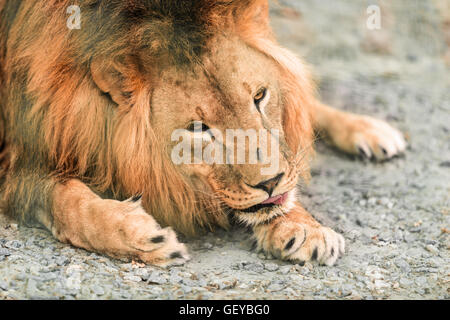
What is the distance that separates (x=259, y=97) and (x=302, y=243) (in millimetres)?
675

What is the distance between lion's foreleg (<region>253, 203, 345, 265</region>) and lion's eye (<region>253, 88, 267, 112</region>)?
563mm

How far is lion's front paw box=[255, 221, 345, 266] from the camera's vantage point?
2760 millimetres

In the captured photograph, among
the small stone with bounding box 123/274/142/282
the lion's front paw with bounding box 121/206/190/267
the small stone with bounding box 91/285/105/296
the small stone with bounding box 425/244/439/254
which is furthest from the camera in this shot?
the small stone with bounding box 425/244/439/254

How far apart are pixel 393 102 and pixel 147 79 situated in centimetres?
261

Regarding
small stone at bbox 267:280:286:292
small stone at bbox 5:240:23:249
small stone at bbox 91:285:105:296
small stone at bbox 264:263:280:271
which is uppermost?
small stone at bbox 5:240:23:249

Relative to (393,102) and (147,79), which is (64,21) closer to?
(147,79)

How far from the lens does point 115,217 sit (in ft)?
8.73

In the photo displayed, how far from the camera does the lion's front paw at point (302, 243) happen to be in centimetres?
276

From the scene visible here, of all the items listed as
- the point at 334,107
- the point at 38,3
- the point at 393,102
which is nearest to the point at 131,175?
the point at 38,3

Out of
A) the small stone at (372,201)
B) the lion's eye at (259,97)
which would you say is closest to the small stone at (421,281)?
the small stone at (372,201)

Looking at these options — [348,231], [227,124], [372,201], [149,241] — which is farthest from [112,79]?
[372,201]

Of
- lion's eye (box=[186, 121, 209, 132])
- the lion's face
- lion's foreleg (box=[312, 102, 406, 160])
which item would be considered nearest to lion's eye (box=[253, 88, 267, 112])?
the lion's face

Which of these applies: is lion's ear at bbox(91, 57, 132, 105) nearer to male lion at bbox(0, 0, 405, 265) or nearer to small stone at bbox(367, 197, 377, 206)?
Result: male lion at bbox(0, 0, 405, 265)
